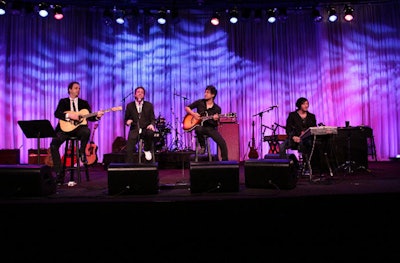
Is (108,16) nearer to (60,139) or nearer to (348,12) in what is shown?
(60,139)

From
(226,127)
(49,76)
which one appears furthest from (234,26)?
(49,76)

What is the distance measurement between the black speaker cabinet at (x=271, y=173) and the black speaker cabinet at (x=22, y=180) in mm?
2976

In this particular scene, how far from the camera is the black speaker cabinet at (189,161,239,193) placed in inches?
216

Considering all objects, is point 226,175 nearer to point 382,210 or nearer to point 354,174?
point 382,210

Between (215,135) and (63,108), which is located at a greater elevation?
(63,108)

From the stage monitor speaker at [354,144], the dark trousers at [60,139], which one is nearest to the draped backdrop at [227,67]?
the stage monitor speaker at [354,144]

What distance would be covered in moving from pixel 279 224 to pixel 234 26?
959cm

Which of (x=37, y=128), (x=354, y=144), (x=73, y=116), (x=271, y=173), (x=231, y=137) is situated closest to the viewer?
(x=271, y=173)

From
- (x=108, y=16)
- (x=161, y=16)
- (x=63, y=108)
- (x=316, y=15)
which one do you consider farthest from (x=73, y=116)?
(x=316, y=15)

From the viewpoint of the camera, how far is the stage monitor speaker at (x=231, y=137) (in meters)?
11.7

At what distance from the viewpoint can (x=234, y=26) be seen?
41.3ft

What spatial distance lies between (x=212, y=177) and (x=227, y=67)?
7493 mm

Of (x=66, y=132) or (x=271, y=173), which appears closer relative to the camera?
(x=271, y=173)

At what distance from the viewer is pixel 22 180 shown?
17.7ft
